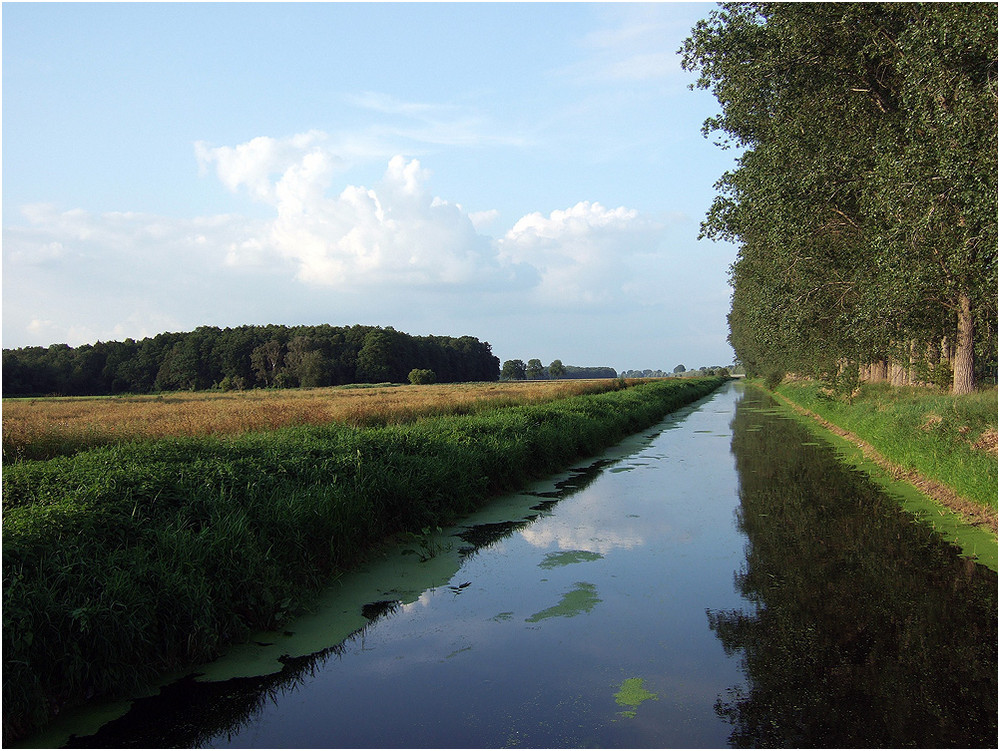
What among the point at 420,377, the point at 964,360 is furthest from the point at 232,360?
the point at 964,360

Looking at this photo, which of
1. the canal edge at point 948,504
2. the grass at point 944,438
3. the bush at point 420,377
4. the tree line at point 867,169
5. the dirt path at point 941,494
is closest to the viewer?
the canal edge at point 948,504

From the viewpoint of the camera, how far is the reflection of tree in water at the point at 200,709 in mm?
3719

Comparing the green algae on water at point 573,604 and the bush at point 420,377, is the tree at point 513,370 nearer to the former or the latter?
the bush at point 420,377

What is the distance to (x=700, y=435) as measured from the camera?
2198cm

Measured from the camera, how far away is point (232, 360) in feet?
276

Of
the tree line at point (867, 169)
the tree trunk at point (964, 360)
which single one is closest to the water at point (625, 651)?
the tree line at point (867, 169)

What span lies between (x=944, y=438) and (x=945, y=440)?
0.35 ft

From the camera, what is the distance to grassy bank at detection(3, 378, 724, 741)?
13.3 ft

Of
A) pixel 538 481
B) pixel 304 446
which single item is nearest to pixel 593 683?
pixel 304 446

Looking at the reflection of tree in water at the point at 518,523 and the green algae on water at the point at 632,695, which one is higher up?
the green algae on water at the point at 632,695

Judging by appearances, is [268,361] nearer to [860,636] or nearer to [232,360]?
[232,360]

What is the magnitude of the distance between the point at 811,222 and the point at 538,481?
7.88 metres

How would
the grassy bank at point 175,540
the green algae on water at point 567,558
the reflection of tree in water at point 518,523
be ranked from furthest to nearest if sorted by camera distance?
1. the reflection of tree in water at point 518,523
2. the green algae on water at point 567,558
3. the grassy bank at point 175,540

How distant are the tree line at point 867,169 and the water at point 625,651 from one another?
5.47 metres
